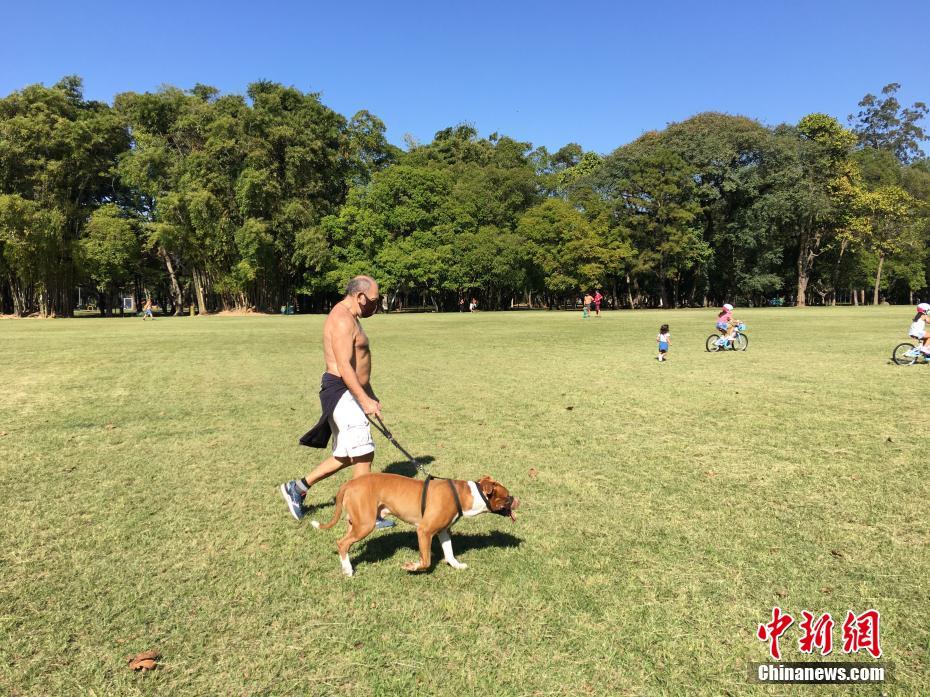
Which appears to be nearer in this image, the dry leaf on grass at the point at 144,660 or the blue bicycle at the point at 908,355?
the dry leaf on grass at the point at 144,660

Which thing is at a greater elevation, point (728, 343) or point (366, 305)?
point (366, 305)

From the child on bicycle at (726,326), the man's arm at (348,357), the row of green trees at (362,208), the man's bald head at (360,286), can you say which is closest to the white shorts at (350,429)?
the man's arm at (348,357)

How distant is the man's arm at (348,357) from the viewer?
4344mm

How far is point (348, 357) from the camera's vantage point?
447cm

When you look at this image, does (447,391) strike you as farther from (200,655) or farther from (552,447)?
(200,655)

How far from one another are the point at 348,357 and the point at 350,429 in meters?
0.60

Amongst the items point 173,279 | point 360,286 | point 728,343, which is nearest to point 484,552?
point 360,286

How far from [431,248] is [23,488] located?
52.0 meters

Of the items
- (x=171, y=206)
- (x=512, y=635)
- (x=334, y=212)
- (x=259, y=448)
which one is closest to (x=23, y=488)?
(x=259, y=448)

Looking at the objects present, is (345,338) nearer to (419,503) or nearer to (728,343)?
(419,503)

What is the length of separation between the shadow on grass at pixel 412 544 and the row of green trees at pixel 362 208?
1949 inches

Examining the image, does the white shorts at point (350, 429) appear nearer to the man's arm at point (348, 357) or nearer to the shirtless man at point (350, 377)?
the shirtless man at point (350, 377)

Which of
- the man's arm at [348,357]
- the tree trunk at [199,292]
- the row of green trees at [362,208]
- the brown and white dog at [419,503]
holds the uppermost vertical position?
the row of green trees at [362,208]

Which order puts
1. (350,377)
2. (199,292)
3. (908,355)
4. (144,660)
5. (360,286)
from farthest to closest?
1. (199,292)
2. (908,355)
3. (360,286)
4. (350,377)
5. (144,660)
